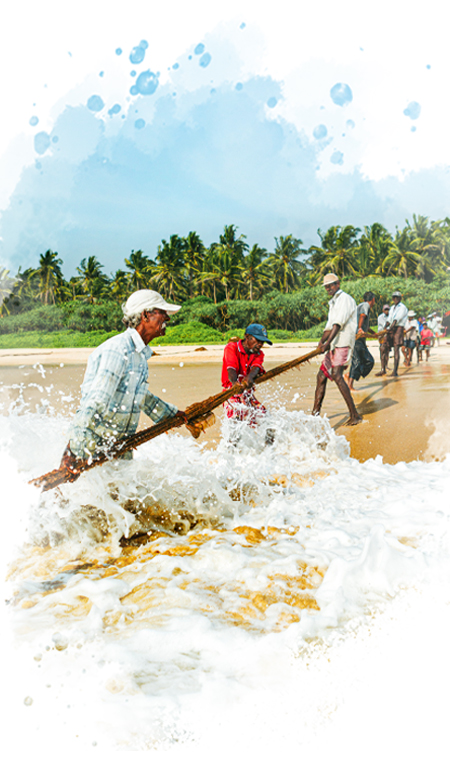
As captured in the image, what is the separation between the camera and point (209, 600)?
193 cm

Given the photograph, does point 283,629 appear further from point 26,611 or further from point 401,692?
point 26,611

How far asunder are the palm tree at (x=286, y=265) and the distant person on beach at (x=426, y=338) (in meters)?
2.78

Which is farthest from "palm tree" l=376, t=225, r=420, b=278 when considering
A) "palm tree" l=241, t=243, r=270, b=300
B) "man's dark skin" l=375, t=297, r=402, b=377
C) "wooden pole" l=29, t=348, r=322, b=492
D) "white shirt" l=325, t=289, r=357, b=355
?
"wooden pole" l=29, t=348, r=322, b=492

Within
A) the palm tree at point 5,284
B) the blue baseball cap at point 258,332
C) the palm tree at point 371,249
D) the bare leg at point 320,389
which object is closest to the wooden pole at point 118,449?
the blue baseball cap at point 258,332

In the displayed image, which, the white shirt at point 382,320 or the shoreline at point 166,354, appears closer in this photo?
the shoreline at point 166,354

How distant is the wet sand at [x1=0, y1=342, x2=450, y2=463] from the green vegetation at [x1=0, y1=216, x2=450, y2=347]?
455 millimetres

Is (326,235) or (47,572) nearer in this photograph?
(47,572)

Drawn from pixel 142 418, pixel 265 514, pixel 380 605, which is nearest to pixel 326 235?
pixel 142 418

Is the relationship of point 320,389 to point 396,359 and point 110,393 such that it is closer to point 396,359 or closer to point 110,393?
point 396,359

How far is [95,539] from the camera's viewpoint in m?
2.55

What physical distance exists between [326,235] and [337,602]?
12.1m

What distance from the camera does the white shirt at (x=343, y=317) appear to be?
4.52 metres

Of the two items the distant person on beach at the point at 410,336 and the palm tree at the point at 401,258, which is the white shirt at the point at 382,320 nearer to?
the distant person on beach at the point at 410,336

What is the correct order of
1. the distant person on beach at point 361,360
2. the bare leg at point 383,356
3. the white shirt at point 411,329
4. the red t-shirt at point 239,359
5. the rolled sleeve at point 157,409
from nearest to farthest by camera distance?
the rolled sleeve at point 157,409
the red t-shirt at point 239,359
the distant person on beach at point 361,360
the bare leg at point 383,356
the white shirt at point 411,329
